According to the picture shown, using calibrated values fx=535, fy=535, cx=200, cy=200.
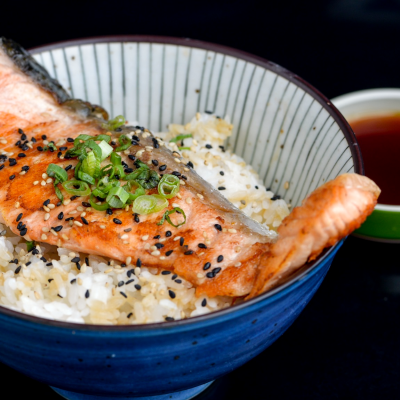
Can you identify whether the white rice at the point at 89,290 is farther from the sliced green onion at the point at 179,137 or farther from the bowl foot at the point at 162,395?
the sliced green onion at the point at 179,137

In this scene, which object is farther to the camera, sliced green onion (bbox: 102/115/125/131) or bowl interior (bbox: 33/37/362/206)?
bowl interior (bbox: 33/37/362/206)

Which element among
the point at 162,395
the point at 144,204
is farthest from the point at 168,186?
the point at 162,395

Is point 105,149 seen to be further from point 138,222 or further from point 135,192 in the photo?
point 138,222

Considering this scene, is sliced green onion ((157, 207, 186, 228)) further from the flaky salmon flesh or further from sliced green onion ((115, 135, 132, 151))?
sliced green onion ((115, 135, 132, 151))

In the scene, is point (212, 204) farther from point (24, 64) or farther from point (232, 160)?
point (24, 64)

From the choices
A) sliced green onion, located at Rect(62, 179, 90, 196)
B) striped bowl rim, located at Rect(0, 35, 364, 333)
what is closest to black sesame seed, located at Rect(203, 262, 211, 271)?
striped bowl rim, located at Rect(0, 35, 364, 333)

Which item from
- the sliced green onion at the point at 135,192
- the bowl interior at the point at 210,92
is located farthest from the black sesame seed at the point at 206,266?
the bowl interior at the point at 210,92

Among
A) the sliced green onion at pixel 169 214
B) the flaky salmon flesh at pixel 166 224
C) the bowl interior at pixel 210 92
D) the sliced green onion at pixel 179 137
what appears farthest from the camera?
the sliced green onion at pixel 179 137
